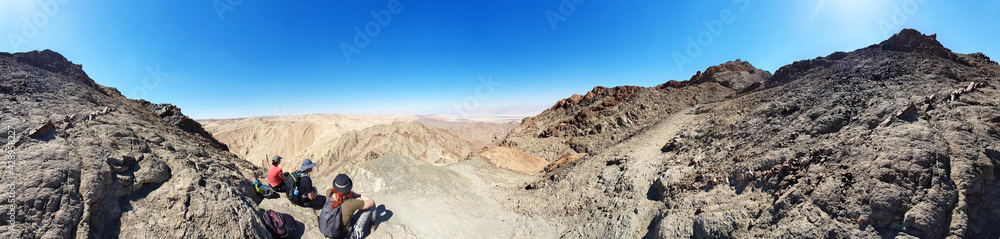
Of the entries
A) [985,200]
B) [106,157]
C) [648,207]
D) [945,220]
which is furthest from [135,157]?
[985,200]

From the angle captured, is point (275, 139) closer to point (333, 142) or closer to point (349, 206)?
point (333, 142)

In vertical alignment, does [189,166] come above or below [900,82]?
below

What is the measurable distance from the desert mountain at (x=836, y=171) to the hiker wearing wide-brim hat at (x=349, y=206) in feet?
15.0

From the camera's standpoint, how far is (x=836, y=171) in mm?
4301

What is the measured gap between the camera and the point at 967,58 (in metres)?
8.75

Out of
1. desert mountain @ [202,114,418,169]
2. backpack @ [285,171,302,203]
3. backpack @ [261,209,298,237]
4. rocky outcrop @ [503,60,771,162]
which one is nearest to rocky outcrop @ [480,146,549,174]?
rocky outcrop @ [503,60,771,162]

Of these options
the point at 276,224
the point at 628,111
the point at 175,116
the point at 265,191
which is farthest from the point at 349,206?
the point at 628,111

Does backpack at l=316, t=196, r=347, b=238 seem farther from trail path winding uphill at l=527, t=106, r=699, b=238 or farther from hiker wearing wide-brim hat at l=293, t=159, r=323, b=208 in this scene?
trail path winding uphill at l=527, t=106, r=699, b=238

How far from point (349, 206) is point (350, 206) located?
14 mm

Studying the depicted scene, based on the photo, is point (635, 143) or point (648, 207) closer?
point (648, 207)

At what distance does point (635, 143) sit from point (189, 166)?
568 inches

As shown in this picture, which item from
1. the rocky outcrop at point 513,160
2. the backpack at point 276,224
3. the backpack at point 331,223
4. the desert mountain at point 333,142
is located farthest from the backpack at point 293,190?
the desert mountain at point 333,142

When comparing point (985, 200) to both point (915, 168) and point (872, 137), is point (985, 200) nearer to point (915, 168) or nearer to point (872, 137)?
point (915, 168)

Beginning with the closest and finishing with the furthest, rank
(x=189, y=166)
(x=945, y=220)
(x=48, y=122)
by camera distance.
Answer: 1. (x=945, y=220)
2. (x=48, y=122)
3. (x=189, y=166)
